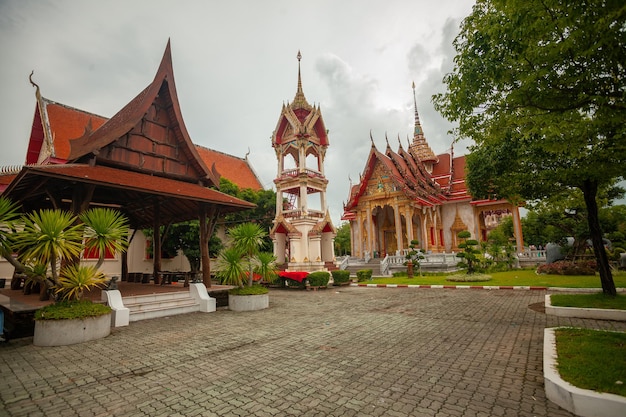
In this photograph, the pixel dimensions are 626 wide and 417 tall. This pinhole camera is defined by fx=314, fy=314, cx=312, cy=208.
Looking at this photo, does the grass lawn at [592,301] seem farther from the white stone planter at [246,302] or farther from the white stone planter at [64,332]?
the white stone planter at [64,332]

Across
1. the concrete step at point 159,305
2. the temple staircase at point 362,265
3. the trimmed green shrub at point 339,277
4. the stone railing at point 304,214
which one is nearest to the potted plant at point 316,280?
the trimmed green shrub at point 339,277

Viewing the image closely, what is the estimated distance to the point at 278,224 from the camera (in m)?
19.5

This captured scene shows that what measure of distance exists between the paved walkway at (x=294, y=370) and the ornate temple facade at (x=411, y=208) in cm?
1753

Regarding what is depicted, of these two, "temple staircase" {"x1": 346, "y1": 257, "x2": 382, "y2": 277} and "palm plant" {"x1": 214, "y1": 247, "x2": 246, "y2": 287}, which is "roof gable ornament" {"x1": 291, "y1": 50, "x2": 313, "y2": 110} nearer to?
"temple staircase" {"x1": 346, "y1": 257, "x2": 382, "y2": 277}

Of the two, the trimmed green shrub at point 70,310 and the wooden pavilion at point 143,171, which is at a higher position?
the wooden pavilion at point 143,171

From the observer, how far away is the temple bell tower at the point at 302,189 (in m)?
18.8

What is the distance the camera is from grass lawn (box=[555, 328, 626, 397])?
112 inches

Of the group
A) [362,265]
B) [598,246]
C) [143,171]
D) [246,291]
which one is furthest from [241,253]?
[362,265]

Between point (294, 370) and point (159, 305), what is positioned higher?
point (159, 305)

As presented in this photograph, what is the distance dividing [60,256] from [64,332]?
136 cm

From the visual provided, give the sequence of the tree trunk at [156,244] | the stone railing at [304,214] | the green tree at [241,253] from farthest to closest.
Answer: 1. the stone railing at [304,214]
2. the tree trunk at [156,244]
3. the green tree at [241,253]

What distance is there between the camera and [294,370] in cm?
389

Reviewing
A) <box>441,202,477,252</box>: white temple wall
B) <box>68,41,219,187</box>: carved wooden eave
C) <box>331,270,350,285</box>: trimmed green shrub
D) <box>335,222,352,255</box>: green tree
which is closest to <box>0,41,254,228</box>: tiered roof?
<box>68,41,219,187</box>: carved wooden eave

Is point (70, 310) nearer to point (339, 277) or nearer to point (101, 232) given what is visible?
point (101, 232)
